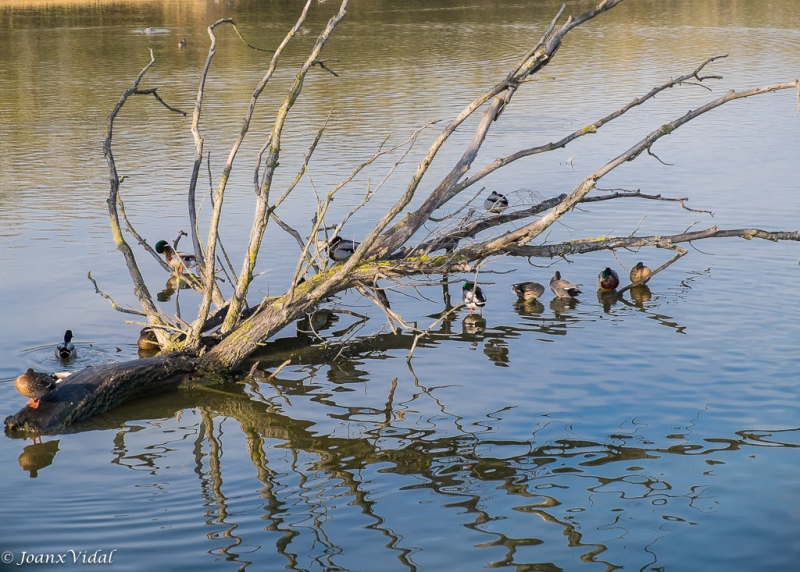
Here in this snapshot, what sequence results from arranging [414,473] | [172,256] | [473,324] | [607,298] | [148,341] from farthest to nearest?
[172,256], [607,298], [473,324], [148,341], [414,473]

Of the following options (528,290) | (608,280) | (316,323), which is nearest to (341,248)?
(316,323)

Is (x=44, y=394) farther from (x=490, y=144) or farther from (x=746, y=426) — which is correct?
(x=490, y=144)

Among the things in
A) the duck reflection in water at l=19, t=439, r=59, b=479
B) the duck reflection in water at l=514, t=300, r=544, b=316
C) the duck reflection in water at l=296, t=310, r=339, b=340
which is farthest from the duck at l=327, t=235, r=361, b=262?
the duck reflection in water at l=19, t=439, r=59, b=479

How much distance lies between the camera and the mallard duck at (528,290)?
1118 centimetres

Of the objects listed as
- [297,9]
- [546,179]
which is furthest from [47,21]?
[546,179]

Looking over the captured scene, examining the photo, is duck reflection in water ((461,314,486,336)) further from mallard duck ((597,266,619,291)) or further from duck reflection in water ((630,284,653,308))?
duck reflection in water ((630,284,653,308))

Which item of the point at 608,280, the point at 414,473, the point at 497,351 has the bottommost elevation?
the point at 414,473

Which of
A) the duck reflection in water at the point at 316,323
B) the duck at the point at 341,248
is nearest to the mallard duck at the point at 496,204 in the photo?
the duck at the point at 341,248

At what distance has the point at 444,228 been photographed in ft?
30.5

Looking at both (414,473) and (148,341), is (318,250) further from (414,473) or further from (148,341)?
(414,473)

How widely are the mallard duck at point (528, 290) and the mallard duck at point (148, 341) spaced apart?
418 centimetres

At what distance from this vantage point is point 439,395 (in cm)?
878

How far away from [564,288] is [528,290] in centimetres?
45

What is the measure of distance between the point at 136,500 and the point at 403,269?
341 cm
